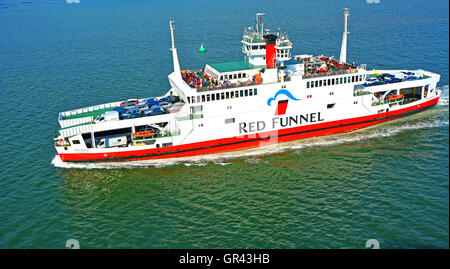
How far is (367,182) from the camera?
34.6 meters

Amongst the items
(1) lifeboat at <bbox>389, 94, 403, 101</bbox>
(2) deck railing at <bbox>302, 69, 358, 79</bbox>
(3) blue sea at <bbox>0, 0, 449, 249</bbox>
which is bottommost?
(3) blue sea at <bbox>0, 0, 449, 249</bbox>

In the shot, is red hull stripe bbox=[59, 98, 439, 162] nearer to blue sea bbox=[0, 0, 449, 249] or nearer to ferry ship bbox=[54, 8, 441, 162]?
ferry ship bbox=[54, 8, 441, 162]

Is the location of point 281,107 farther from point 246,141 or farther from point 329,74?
point 329,74

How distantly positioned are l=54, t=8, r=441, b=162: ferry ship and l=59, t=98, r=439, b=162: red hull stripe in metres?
0.11

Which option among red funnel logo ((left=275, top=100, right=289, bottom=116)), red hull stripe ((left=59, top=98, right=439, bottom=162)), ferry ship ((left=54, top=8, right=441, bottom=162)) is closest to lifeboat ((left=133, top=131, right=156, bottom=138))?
ferry ship ((left=54, top=8, right=441, bottom=162))

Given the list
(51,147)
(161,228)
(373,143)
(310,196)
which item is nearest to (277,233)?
(310,196)

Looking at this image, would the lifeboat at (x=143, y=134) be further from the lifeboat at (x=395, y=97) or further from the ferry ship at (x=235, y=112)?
the lifeboat at (x=395, y=97)

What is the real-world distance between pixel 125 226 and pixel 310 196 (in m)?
16.2

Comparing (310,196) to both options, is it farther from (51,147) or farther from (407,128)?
(51,147)

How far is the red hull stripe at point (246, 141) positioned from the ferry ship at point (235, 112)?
11 centimetres

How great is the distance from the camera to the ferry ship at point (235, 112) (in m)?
41.0

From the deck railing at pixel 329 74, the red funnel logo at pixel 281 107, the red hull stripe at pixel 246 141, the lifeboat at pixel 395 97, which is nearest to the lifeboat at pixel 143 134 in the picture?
the red hull stripe at pixel 246 141

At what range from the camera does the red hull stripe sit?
40.4 m
